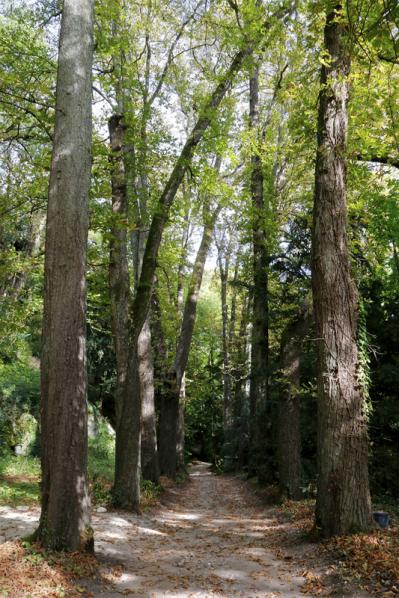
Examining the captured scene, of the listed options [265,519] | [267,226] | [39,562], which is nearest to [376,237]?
[267,226]

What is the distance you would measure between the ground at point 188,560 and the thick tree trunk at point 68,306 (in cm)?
56

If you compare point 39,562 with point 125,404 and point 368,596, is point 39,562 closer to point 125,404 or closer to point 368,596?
point 368,596

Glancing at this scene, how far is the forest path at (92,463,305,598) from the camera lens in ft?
17.9

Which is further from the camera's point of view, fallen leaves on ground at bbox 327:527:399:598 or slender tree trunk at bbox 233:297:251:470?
slender tree trunk at bbox 233:297:251:470

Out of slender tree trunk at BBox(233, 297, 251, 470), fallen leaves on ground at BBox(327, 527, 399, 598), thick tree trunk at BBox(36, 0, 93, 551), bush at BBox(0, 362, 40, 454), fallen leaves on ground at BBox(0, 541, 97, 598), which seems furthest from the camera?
slender tree trunk at BBox(233, 297, 251, 470)

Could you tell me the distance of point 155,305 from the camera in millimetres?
16609

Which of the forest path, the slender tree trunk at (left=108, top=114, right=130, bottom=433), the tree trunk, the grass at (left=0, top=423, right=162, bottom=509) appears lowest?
the forest path

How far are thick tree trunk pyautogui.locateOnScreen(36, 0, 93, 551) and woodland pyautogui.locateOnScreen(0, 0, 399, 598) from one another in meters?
0.02

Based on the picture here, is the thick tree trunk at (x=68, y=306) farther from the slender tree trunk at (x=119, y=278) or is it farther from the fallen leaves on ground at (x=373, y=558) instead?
the slender tree trunk at (x=119, y=278)

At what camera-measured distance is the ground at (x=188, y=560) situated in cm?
513

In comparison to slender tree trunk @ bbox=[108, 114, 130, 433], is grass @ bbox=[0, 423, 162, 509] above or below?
below

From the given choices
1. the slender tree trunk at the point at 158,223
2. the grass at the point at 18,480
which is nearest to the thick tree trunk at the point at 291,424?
the slender tree trunk at the point at 158,223

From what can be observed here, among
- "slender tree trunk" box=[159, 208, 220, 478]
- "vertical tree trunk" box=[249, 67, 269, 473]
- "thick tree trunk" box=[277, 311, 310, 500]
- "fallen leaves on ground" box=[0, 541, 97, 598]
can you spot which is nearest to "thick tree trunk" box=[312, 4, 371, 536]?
"fallen leaves on ground" box=[0, 541, 97, 598]

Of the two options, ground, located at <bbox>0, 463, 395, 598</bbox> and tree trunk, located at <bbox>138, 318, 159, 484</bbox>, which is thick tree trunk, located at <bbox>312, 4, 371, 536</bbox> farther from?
tree trunk, located at <bbox>138, 318, 159, 484</bbox>
